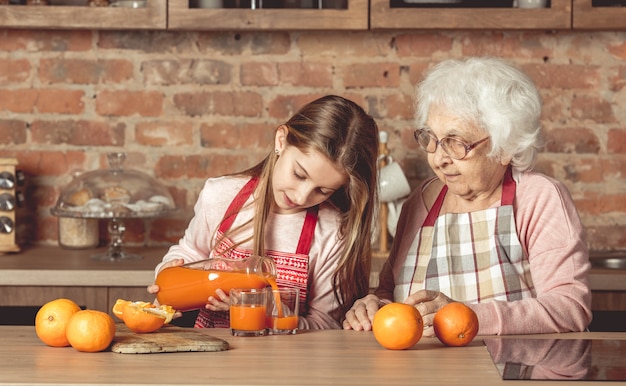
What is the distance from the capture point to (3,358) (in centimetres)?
159

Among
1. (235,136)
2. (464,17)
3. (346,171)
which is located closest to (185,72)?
(235,136)

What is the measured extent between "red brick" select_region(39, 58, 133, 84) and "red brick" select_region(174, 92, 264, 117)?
214 mm

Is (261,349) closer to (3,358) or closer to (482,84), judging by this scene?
Result: (3,358)

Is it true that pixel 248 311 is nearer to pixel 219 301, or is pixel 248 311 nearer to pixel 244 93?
pixel 219 301

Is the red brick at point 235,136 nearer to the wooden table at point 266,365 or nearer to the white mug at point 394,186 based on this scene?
the white mug at point 394,186

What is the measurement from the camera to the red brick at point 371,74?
10.7 feet

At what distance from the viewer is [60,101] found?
10.8 feet

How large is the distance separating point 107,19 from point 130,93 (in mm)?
308

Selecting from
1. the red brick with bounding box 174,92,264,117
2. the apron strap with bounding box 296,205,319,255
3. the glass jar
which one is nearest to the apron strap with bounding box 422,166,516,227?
the apron strap with bounding box 296,205,319,255

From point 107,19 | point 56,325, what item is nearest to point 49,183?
point 107,19

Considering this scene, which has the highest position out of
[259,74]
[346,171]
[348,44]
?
[348,44]

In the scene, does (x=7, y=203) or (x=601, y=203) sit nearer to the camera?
(x=7, y=203)

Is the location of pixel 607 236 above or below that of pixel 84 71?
below

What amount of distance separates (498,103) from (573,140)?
1192mm
